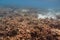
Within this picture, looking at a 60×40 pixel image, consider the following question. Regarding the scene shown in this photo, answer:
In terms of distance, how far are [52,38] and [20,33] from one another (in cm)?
131

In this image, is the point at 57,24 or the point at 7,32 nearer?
the point at 7,32

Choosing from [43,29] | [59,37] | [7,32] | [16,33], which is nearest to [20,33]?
[16,33]

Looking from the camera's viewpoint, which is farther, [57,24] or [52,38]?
[57,24]

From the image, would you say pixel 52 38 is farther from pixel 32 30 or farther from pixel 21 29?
pixel 21 29

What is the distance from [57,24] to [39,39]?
1.81 metres

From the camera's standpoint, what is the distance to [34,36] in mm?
5801

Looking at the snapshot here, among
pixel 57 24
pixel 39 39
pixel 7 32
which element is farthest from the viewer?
pixel 57 24

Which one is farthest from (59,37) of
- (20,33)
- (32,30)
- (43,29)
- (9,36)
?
(9,36)

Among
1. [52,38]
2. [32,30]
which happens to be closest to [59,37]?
[52,38]

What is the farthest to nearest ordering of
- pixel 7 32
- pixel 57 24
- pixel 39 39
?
pixel 57 24 < pixel 7 32 < pixel 39 39

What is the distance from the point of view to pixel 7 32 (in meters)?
5.99

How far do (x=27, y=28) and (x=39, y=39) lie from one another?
2.73ft

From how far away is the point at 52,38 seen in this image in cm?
566

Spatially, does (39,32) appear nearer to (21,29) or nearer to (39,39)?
(39,39)
